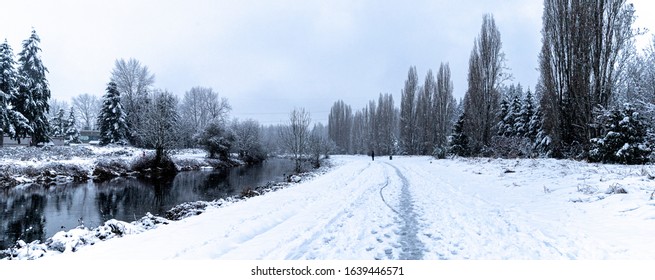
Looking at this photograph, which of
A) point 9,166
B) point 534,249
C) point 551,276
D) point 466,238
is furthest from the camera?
point 9,166

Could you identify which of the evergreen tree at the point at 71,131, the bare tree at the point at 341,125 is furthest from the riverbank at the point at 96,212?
the bare tree at the point at 341,125

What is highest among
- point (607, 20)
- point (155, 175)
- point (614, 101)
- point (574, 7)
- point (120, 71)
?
point (120, 71)

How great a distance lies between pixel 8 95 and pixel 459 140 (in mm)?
38965

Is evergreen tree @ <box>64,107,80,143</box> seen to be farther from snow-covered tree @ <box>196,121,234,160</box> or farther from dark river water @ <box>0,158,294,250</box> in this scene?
dark river water @ <box>0,158,294,250</box>

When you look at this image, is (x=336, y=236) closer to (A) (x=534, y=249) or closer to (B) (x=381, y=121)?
(A) (x=534, y=249)

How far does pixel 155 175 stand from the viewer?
23281mm

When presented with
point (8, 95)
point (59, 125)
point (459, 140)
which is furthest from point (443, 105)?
point (59, 125)

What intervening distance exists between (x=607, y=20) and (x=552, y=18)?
2.97 m

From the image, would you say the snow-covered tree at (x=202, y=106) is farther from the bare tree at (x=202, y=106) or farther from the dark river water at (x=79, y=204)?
the dark river water at (x=79, y=204)

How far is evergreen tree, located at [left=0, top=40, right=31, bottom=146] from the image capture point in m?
24.0

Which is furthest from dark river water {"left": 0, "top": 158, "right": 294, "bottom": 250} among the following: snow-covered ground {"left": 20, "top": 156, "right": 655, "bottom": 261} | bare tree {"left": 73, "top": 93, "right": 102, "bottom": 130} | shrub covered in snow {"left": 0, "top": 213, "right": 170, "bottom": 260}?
bare tree {"left": 73, "top": 93, "right": 102, "bottom": 130}

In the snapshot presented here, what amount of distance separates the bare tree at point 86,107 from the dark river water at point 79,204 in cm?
7562

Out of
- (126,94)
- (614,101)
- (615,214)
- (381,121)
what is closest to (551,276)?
(615,214)

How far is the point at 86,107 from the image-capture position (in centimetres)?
7762
